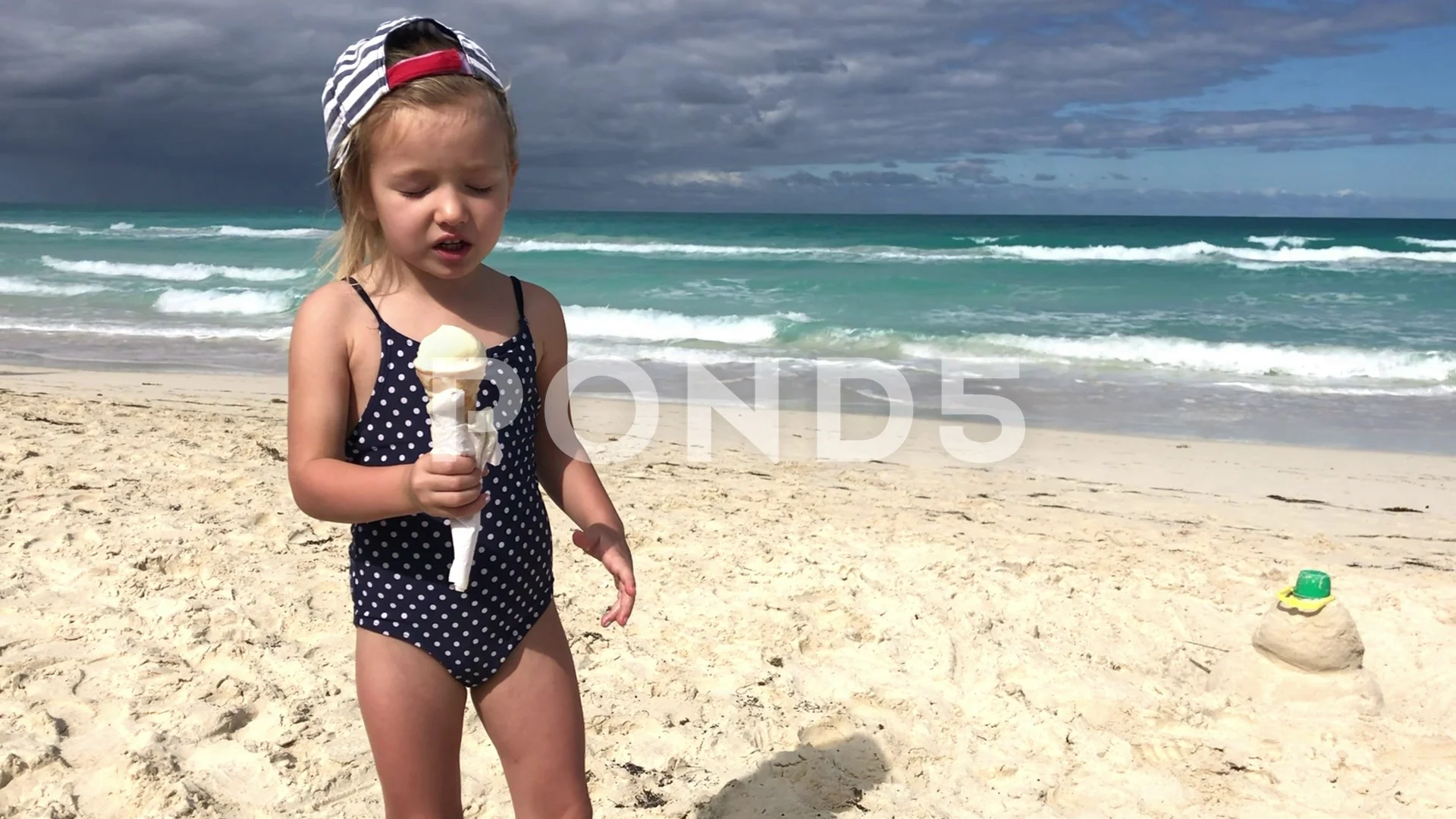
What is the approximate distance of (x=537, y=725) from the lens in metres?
1.89

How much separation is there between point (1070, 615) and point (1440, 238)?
1800 inches

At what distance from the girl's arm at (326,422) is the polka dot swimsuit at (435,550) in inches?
2.0

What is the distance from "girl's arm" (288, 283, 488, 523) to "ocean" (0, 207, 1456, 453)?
0.22 meters

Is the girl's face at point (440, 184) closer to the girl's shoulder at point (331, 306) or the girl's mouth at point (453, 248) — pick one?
the girl's mouth at point (453, 248)

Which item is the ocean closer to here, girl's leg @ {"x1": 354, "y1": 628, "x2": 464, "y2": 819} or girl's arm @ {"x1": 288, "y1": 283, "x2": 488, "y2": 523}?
girl's arm @ {"x1": 288, "y1": 283, "x2": 488, "y2": 523}

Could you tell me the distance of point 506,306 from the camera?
1962mm

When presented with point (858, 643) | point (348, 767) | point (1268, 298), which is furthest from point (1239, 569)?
point (1268, 298)

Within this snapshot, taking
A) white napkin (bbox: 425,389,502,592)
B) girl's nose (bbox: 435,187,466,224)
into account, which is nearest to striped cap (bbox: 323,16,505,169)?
girl's nose (bbox: 435,187,466,224)

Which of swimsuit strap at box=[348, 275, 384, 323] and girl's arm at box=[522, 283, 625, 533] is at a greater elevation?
swimsuit strap at box=[348, 275, 384, 323]

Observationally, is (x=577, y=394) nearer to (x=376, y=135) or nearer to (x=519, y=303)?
(x=519, y=303)

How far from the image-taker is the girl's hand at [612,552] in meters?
1.95

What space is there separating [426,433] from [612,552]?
1.28ft

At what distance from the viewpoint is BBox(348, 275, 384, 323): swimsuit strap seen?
1.78m

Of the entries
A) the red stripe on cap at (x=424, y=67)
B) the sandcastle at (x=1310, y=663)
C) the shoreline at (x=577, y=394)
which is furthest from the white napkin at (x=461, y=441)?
the shoreline at (x=577, y=394)
